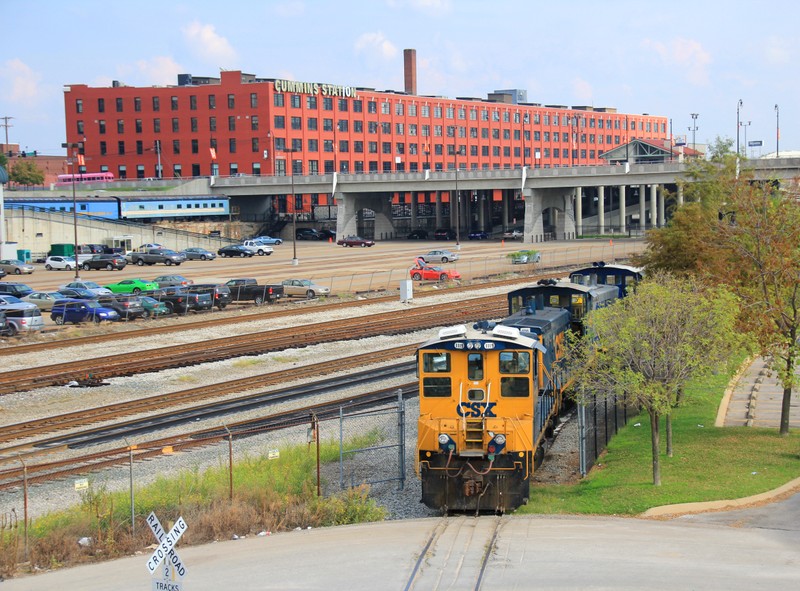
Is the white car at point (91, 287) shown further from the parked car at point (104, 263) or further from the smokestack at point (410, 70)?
the smokestack at point (410, 70)

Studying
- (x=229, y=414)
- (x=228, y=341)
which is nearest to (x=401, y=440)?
(x=229, y=414)

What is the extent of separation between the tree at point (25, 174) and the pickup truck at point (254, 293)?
316ft

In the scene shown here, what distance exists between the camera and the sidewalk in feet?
87.7

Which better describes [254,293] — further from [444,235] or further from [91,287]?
[444,235]

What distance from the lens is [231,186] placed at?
394 feet

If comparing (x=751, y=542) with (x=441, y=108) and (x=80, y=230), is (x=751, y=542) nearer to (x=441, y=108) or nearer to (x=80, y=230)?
(x=80, y=230)

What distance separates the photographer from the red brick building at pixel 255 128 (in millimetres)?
122562

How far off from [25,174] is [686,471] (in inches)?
5396

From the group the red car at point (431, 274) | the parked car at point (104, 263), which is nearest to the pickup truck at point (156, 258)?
the parked car at point (104, 263)

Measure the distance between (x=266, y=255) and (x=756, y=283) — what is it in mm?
77662

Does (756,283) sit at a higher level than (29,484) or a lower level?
higher

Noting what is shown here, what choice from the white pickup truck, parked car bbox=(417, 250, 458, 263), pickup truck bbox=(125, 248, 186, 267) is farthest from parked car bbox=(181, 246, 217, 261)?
parked car bbox=(417, 250, 458, 263)

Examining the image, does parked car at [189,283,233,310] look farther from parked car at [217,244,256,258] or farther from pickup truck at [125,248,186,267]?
parked car at [217,244,256,258]

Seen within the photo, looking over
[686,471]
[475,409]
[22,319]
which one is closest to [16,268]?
[22,319]
